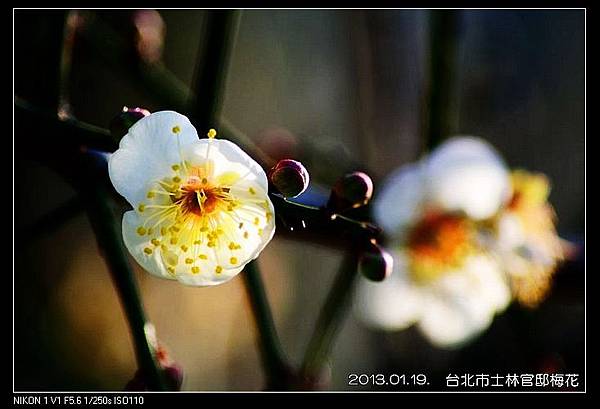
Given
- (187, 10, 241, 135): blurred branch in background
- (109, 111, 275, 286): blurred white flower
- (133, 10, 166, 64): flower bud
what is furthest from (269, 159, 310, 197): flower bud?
(133, 10, 166, 64): flower bud

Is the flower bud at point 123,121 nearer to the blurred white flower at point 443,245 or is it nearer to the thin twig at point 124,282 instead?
the thin twig at point 124,282

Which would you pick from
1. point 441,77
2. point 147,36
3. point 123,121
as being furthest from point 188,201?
point 441,77

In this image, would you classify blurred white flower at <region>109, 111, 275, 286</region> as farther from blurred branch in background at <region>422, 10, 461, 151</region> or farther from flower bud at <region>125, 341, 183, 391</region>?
blurred branch in background at <region>422, 10, 461, 151</region>

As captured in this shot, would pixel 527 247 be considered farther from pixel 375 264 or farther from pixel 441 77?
pixel 375 264

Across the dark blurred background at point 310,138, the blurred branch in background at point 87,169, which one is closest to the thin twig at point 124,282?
the blurred branch in background at point 87,169
